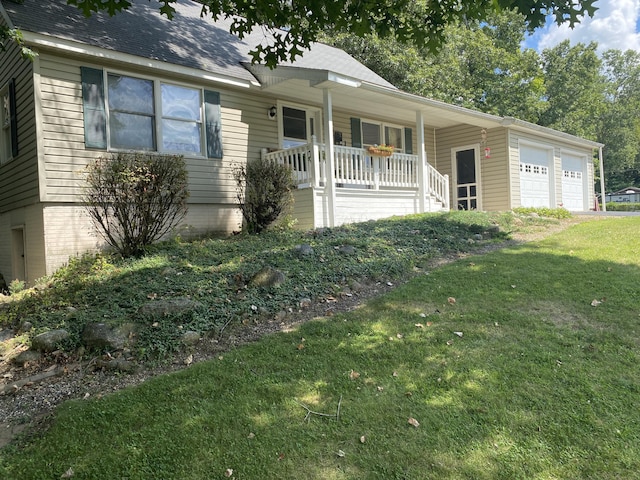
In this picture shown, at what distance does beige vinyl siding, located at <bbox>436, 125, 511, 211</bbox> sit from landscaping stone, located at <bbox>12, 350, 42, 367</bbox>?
12928 millimetres

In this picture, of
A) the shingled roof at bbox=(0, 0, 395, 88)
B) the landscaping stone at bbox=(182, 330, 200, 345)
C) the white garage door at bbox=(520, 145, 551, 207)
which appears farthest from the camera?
the white garage door at bbox=(520, 145, 551, 207)

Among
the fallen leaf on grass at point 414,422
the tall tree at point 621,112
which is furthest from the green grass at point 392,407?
the tall tree at point 621,112

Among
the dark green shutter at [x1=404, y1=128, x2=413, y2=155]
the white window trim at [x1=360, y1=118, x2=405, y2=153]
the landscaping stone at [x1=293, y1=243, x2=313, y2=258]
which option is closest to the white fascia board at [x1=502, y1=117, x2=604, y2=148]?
the dark green shutter at [x1=404, y1=128, x2=413, y2=155]

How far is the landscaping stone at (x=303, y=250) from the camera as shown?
6121 millimetres

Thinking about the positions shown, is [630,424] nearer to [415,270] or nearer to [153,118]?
[415,270]

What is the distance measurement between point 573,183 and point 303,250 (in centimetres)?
1547

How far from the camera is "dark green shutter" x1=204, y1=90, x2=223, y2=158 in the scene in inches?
349

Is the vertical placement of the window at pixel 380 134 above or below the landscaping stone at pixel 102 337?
above

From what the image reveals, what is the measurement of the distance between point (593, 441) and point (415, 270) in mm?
3724

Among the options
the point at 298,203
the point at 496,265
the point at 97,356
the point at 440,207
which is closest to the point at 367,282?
the point at 496,265

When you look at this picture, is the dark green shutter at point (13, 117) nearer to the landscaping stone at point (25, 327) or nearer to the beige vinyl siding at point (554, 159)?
the landscaping stone at point (25, 327)

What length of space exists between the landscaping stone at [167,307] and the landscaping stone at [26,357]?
915 millimetres

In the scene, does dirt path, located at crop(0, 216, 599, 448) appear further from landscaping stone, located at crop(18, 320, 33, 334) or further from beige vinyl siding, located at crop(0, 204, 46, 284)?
beige vinyl siding, located at crop(0, 204, 46, 284)

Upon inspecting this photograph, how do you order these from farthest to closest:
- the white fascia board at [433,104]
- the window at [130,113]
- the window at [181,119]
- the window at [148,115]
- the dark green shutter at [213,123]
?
1. the white fascia board at [433,104]
2. the dark green shutter at [213,123]
3. the window at [181,119]
4. the window at [130,113]
5. the window at [148,115]
